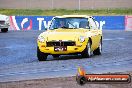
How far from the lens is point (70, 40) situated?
47.2 ft

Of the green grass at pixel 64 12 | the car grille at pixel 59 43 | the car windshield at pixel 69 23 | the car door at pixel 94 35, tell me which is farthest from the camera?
the green grass at pixel 64 12

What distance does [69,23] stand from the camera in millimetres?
15844

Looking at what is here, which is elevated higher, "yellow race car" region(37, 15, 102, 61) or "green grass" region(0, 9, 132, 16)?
"yellow race car" region(37, 15, 102, 61)

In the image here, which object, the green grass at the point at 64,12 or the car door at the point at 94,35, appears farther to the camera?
the green grass at the point at 64,12

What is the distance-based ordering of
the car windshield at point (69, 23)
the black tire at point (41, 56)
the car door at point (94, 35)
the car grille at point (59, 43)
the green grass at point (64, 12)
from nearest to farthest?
the car grille at point (59, 43), the black tire at point (41, 56), the car door at point (94, 35), the car windshield at point (69, 23), the green grass at point (64, 12)

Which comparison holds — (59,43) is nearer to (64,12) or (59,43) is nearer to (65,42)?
(65,42)

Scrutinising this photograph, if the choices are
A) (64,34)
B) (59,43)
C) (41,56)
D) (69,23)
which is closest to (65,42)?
(59,43)

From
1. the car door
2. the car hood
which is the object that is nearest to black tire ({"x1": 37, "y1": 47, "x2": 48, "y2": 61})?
the car hood

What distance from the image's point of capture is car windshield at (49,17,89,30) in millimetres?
15805

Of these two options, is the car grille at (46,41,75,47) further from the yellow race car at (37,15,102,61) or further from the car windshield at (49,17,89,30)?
the car windshield at (49,17,89,30)

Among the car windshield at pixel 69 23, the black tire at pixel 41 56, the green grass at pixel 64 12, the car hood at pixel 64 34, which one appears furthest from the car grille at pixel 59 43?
the green grass at pixel 64 12

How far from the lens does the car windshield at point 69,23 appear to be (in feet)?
51.9

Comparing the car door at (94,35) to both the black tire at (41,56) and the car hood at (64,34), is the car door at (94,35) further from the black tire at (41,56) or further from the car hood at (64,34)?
the black tire at (41,56)

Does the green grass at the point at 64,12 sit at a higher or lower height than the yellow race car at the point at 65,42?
lower
